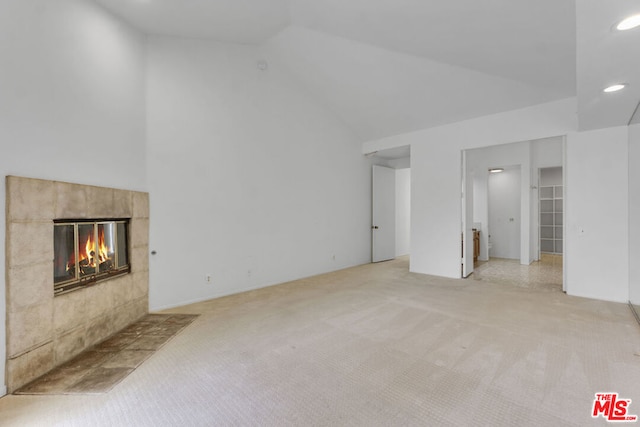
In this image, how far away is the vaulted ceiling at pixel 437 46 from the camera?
7.70ft

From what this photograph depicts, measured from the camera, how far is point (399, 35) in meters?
3.61

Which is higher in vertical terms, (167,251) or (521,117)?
(521,117)

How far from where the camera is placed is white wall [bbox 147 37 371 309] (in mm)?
3633

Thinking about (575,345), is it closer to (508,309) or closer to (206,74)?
(508,309)

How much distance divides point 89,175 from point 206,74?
6.86 feet

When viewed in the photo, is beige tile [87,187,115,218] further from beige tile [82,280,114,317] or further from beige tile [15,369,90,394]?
beige tile [15,369,90,394]

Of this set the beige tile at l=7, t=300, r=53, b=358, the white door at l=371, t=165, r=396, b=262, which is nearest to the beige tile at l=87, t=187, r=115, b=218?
the beige tile at l=7, t=300, r=53, b=358

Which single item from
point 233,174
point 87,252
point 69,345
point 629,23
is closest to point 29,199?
point 87,252

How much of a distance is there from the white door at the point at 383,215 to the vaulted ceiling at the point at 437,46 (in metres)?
1.95

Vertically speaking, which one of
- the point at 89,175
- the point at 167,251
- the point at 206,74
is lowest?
the point at 167,251

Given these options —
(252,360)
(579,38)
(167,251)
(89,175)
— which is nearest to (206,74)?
(89,175)

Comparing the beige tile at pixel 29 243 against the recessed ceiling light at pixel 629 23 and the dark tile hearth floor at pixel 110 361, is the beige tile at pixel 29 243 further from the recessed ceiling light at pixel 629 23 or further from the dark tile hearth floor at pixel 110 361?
the recessed ceiling light at pixel 629 23

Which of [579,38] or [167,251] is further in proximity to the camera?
[167,251]

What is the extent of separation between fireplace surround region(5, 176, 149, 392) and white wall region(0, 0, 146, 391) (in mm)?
69
